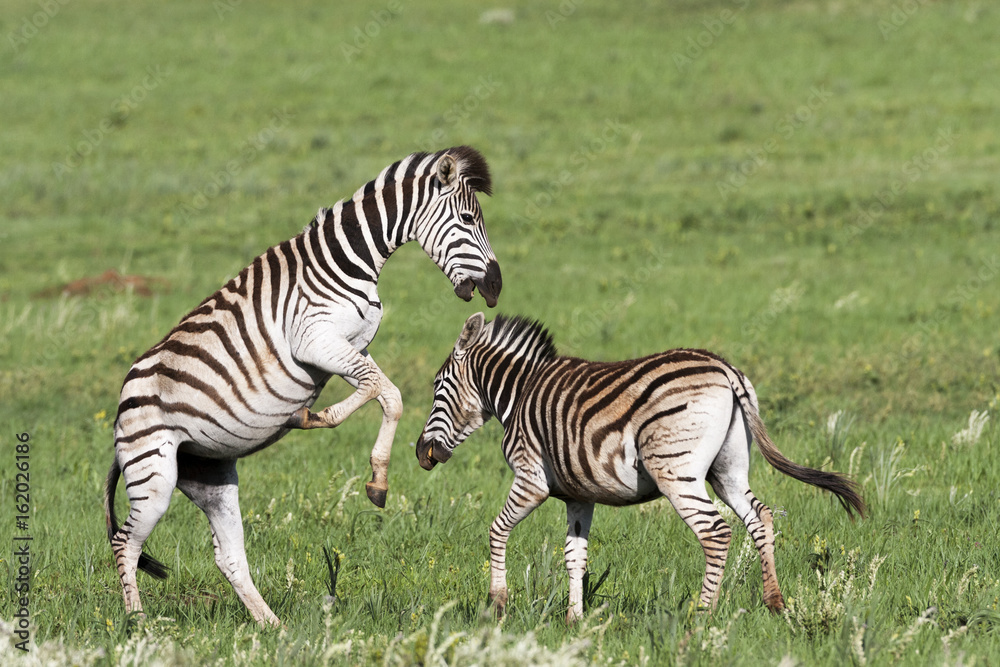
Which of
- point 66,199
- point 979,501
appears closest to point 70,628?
point 979,501

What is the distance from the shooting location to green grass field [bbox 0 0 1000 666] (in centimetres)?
616

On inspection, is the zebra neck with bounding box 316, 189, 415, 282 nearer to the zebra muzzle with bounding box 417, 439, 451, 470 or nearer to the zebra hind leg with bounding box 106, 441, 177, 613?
the zebra muzzle with bounding box 417, 439, 451, 470

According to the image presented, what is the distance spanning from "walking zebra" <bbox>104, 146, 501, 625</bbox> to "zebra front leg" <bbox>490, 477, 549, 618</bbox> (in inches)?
49.3

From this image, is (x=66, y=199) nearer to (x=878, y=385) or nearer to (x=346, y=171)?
(x=346, y=171)

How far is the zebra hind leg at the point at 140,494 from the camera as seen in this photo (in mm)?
5859

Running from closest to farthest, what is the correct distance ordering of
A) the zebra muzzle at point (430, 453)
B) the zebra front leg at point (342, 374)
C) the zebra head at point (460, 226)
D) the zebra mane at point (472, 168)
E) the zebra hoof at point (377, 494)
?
the zebra hoof at point (377, 494), the zebra front leg at point (342, 374), the zebra head at point (460, 226), the zebra mane at point (472, 168), the zebra muzzle at point (430, 453)

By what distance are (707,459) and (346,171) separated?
2332 cm

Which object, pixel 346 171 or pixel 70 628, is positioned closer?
pixel 70 628

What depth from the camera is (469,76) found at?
36.9 metres

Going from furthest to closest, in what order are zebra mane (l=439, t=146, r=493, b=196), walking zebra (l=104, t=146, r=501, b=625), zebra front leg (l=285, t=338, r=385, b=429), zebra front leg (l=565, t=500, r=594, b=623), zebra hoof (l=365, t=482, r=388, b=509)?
1. zebra front leg (l=565, t=500, r=594, b=623)
2. zebra mane (l=439, t=146, r=493, b=196)
3. walking zebra (l=104, t=146, r=501, b=625)
4. zebra front leg (l=285, t=338, r=385, b=429)
5. zebra hoof (l=365, t=482, r=388, b=509)

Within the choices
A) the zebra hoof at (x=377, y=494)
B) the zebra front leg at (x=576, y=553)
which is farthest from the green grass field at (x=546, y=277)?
the zebra hoof at (x=377, y=494)

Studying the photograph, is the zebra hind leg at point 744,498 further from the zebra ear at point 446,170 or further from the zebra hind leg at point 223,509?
the zebra hind leg at point 223,509

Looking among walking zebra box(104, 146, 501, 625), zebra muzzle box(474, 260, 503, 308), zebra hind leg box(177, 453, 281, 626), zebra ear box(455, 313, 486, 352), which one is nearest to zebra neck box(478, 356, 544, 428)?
zebra ear box(455, 313, 486, 352)

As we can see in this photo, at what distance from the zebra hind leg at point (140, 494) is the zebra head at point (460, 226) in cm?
189
